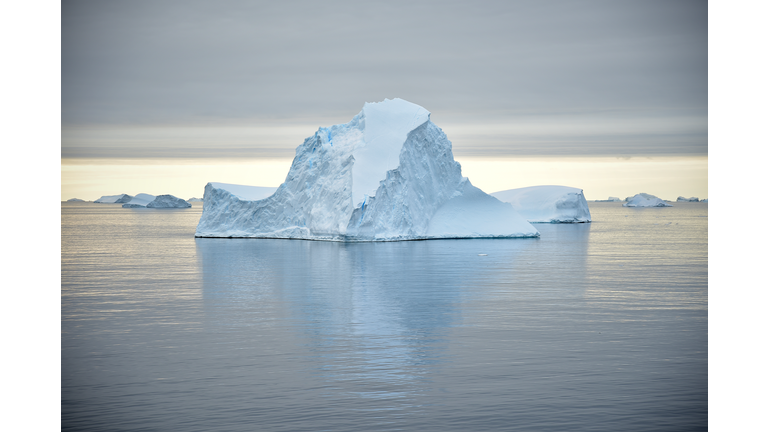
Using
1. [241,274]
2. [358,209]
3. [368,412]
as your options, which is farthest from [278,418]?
Answer: [358,209]

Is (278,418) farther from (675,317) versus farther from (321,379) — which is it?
(675,317)

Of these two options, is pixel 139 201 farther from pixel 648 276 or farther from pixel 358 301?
pixel 358 301

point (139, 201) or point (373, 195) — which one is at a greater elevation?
point (139, 201)

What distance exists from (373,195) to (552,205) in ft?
144

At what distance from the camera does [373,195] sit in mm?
34656

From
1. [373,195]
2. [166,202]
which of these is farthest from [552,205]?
[166,202]

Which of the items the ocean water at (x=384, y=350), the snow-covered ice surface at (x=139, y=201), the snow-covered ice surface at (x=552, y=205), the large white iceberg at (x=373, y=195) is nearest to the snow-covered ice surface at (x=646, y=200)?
the snow-covered ice surface at (x=552, y=205)

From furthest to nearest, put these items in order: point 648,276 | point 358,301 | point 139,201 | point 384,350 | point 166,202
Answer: point 139,201, point 166,202, point 648,276, point 358,301, point 384,350

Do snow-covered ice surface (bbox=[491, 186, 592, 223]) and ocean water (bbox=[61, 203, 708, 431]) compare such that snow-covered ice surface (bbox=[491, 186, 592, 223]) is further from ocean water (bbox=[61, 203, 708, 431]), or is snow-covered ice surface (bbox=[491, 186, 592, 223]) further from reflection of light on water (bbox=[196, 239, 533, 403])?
ocean water (bbox=[61, 203, 708, 431])

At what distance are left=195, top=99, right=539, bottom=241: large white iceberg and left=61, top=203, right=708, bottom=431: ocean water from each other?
43.4 feet

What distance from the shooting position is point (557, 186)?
75.9 m

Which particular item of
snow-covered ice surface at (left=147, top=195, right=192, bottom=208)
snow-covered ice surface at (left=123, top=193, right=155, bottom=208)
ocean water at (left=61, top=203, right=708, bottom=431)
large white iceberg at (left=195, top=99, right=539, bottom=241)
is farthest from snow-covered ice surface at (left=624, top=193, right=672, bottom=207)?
ocean water at (left=61, top=203, right=708, bottom=431)
